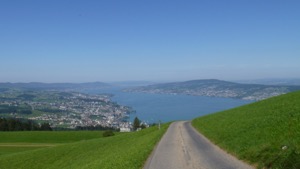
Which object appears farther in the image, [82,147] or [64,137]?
[64,137]

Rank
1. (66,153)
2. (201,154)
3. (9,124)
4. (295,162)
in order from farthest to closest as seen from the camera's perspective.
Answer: (9,124)
(66,153)
(201,154)
(295,162)

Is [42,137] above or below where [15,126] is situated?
above

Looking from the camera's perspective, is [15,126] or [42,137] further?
[15,126]

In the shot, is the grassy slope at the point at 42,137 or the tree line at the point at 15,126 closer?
the grassy slope at the point at 42,137

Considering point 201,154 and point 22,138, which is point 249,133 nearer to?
point 201,154

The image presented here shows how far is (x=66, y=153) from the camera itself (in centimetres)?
4444

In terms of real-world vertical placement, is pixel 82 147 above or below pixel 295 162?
below

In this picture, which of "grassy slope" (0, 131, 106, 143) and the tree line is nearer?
"grassy slope" (0, 131, 106, 143)

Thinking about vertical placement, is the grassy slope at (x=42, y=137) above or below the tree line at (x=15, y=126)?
above

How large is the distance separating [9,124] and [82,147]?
9785 centimetres

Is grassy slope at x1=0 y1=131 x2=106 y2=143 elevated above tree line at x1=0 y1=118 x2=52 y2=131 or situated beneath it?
elevated above

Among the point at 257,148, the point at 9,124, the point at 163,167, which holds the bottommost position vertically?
the point at 9,124

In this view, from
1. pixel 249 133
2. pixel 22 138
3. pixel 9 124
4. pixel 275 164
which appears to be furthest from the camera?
pixel 9 124

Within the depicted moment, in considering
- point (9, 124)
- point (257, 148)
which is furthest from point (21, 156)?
point (9, 124)
